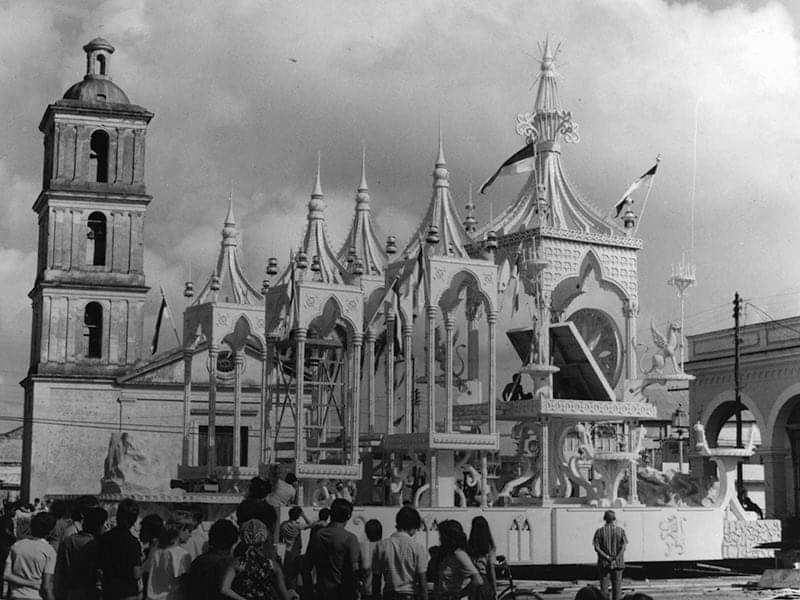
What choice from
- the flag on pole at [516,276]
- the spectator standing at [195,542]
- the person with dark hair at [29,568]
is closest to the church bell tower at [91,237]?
the flag on pole at [516,276]

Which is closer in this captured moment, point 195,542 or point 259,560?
point 259,560

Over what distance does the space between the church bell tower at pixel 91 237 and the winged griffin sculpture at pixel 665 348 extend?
79.8ft

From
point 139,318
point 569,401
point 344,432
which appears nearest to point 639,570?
point 569,401

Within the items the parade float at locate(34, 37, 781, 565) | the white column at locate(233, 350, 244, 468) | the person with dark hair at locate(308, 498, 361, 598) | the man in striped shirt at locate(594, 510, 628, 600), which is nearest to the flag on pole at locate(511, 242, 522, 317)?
the parade float at locate(34, 37, 781, 565)

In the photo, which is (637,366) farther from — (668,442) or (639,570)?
(668,442)

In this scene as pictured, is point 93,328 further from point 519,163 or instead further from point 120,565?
point 120,565

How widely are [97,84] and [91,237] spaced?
5.67m

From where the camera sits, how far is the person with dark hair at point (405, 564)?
1296 centimetres

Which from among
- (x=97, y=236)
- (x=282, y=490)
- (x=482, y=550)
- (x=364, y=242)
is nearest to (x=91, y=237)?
(x=97, y=236)

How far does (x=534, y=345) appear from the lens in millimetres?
29500

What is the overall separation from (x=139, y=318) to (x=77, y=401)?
3686 mm

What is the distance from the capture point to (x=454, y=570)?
12516 millimetres

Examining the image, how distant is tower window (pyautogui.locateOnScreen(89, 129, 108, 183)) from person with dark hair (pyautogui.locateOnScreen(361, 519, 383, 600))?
4001cm

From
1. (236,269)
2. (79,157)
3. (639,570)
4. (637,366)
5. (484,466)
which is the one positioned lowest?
(639,570)
